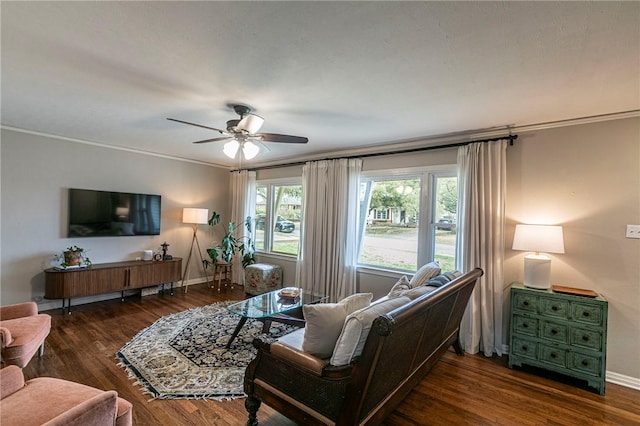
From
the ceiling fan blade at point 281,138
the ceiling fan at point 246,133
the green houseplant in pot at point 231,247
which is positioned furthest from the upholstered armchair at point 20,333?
the green houseplant in pot at point 231,247

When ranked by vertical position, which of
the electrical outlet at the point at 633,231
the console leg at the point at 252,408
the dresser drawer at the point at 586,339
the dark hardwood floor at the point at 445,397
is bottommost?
the dark hardwood floor at the point at 445,397

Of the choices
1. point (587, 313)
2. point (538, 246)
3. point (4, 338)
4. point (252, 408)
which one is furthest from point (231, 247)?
point (587, 313)

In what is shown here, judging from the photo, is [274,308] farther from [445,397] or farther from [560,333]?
[560,333]

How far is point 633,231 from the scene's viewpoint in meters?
2.72

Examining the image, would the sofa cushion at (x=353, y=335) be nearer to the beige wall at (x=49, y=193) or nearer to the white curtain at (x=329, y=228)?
the white curtain at (x=329, y=228)

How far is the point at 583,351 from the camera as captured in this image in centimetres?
265

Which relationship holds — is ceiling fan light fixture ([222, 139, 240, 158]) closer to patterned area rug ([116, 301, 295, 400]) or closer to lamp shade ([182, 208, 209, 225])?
patterned area rug ([116, 301, 295, 400])

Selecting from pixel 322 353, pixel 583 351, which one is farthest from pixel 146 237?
pixel 583 351

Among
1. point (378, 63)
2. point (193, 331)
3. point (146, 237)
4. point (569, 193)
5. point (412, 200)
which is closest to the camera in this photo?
point (378, 63)

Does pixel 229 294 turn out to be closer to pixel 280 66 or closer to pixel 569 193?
pixel 280 66

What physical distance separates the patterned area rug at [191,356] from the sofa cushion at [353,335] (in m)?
1.24

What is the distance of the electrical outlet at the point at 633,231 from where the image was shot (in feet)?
8.88

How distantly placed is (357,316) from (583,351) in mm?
2516

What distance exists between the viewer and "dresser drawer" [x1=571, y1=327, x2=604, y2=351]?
2.59 meters
